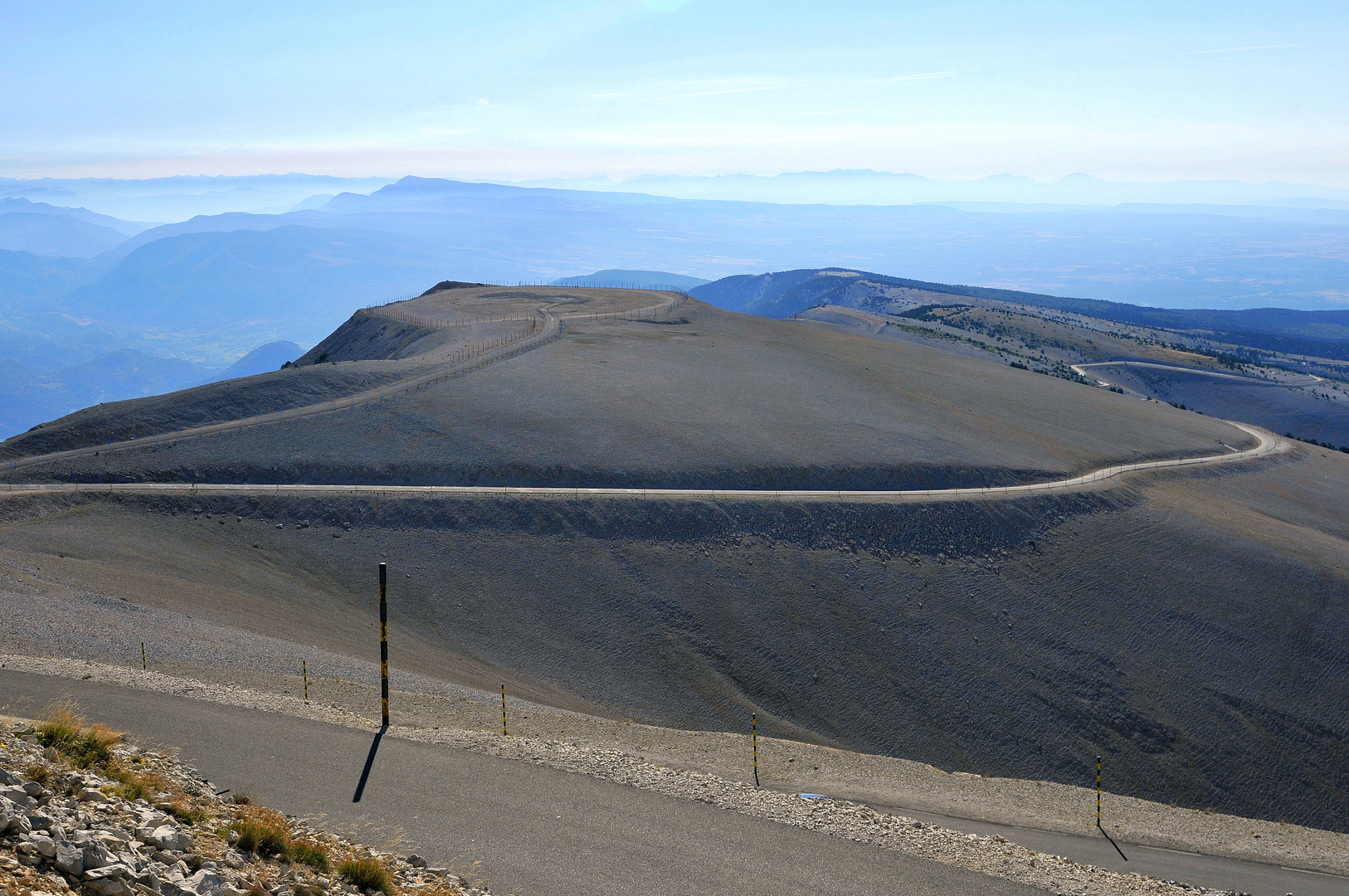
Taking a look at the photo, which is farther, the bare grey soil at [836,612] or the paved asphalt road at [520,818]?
the bare grey soil at [836,612]

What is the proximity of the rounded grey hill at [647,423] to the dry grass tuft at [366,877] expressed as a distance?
33.4 metres

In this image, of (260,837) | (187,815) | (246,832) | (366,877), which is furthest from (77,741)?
(366,877)

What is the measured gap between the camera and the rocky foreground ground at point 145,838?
29.8 feet

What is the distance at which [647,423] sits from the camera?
174 ft

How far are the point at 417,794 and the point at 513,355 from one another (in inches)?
2171

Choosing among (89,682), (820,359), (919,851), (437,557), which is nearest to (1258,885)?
(919,851)

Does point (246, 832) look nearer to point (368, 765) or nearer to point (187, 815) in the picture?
point (187, 815)

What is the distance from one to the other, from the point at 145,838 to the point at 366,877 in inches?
107

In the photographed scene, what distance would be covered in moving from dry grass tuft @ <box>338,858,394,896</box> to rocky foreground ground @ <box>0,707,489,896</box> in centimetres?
1

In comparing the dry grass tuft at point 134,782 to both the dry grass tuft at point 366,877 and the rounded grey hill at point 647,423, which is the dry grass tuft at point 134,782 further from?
the rounded grey hill at point 647,423

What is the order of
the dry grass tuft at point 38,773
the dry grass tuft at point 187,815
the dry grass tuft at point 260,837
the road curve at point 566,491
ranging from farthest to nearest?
the road curve at point 566,491 → the dry grass tuft at point 187,815 → the dry grass tuft at point 260,837 → the dry grass tuft at point 38,773

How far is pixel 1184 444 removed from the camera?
215 ft

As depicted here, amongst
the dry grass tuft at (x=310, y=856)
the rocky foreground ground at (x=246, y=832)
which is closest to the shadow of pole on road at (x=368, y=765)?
the rocky foreground ground at (x=246, y=832)

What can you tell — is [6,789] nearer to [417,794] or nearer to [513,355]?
[417,794]
